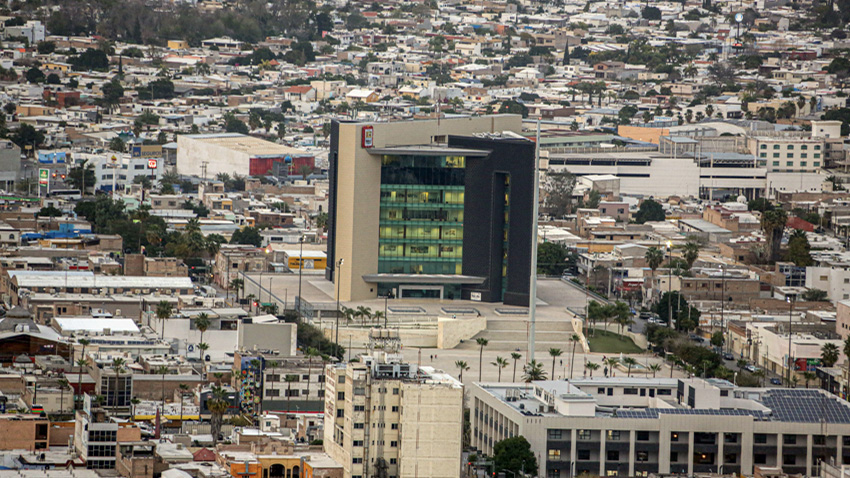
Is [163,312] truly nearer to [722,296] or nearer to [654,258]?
[722,296]

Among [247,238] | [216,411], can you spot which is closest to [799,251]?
[247,238]

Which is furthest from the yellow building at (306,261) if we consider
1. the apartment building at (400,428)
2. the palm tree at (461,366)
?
the apartment building at (400,428)

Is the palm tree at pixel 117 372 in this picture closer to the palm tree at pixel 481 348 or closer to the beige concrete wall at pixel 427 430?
the palm tree at pixel 481 348

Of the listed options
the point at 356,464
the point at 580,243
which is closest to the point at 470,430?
the point at 356,464

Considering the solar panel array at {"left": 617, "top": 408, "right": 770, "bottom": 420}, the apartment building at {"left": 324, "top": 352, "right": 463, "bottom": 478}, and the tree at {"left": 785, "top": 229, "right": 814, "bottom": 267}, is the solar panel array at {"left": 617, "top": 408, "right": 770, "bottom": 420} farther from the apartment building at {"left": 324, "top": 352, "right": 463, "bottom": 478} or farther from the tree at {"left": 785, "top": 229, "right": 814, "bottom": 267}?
the tree at {"left": 785, "top": 229, "right": 814, "bottom": 267}

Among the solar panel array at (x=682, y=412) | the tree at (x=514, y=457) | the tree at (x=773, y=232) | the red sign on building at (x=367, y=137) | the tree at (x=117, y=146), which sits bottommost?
the tree at (x=514, y=457)

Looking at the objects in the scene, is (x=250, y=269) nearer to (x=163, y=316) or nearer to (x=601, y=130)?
(x=163, y=316)
